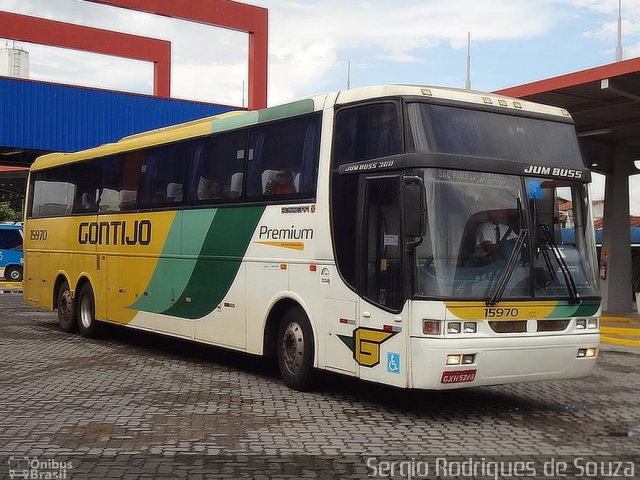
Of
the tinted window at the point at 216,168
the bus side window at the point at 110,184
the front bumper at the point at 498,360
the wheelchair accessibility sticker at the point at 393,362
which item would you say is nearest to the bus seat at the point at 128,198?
the bus side window at the point at 110,184

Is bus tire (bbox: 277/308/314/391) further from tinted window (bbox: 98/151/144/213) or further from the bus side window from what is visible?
the bus side window

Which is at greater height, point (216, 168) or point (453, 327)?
point (216, 168)

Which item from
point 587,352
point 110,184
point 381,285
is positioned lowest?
point 587,352

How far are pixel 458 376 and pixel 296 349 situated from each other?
7.71 ft

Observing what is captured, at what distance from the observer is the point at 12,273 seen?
110 feet

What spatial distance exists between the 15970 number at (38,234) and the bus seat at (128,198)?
372 cm

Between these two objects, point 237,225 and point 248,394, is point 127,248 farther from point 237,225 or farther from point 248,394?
point 248,394

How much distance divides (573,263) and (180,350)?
7.21m

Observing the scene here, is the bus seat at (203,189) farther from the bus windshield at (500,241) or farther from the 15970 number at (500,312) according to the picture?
the 15970 number at (500,312)

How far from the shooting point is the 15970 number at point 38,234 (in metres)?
16.5

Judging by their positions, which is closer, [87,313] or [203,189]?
[203,189]

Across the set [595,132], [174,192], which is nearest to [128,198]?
[174,192]

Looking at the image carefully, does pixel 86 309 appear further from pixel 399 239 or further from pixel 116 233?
pixel 399 239

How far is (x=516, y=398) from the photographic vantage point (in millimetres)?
9438
